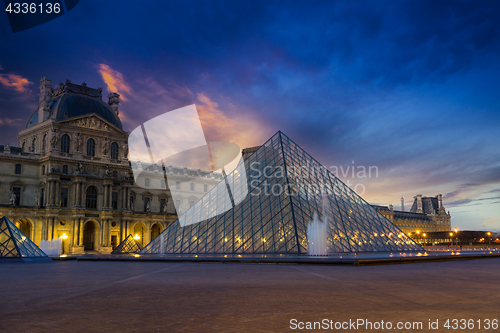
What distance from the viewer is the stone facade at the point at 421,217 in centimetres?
10798

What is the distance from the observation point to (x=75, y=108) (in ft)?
173

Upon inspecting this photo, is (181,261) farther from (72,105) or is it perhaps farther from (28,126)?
(28,126)

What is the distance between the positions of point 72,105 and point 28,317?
169 feet

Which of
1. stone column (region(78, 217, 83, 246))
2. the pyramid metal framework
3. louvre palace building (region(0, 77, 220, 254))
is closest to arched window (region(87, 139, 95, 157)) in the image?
louvre palace building (region(0, 77, 220, 254))

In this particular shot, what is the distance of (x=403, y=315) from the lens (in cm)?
599

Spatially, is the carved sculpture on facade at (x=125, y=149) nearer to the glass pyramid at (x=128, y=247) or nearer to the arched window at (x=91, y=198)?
the arched window at (x=91, y=198)

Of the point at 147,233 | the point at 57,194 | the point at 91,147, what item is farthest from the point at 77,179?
the point at 147,233

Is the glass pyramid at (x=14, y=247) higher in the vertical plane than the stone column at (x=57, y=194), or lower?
lower

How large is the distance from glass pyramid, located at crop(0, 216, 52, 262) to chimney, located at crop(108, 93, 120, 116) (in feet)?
126

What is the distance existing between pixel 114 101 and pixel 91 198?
15.9 m

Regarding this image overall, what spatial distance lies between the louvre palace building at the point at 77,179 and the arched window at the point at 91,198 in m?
0.12

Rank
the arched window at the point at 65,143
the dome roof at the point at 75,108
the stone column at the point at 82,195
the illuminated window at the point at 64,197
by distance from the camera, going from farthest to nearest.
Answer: the dome roof at the point at 75,108
the arched window at the point at 65,143
the stone column at the point at 82,195
the illuminated window at the point at 64,197

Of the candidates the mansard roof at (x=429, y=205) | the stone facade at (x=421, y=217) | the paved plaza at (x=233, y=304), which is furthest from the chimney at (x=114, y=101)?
the mansard roof at (x=429, y=205)

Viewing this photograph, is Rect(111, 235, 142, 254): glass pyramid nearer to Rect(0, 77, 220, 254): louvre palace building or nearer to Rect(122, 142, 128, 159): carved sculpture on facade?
Rect(0, 77, 220, 254): louvre palace building
